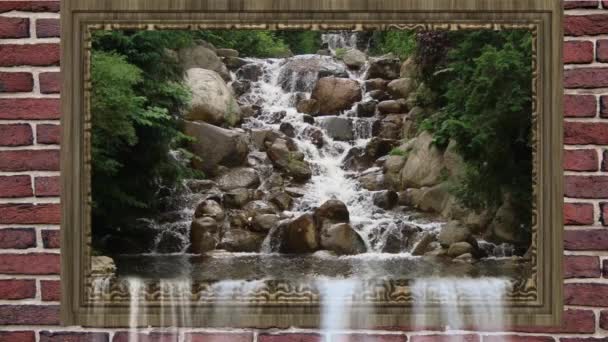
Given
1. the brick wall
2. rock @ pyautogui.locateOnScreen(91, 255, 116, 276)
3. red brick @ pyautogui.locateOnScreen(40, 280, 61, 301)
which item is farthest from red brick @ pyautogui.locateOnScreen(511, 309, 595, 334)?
red brick @ pyautogui.locateOnScreen(40, 280, 61, 301)

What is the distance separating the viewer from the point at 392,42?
9.44 feet

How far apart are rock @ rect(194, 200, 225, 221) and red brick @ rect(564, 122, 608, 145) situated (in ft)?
3.82

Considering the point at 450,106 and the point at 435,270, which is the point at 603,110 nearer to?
the point at 450,106

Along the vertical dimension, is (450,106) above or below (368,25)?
below

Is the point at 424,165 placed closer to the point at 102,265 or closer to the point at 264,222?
the point at 264,222

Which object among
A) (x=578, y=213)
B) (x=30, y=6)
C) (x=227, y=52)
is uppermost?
(x=30, y=6)

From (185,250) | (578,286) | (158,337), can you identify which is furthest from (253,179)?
(578,286)

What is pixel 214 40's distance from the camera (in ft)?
9.44

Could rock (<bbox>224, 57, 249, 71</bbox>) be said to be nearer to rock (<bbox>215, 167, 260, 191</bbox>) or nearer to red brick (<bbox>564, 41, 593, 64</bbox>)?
rock (<bbox>215, 167, 260, 191</bbox>)

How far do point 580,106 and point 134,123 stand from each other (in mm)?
1469

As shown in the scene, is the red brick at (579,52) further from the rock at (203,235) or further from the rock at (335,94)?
the rock at (203,235)

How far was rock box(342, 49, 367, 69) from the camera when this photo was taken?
2883 millimetres

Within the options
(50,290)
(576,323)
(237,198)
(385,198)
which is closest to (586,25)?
(385,198)

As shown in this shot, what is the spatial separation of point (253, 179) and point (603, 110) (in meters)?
1.17
